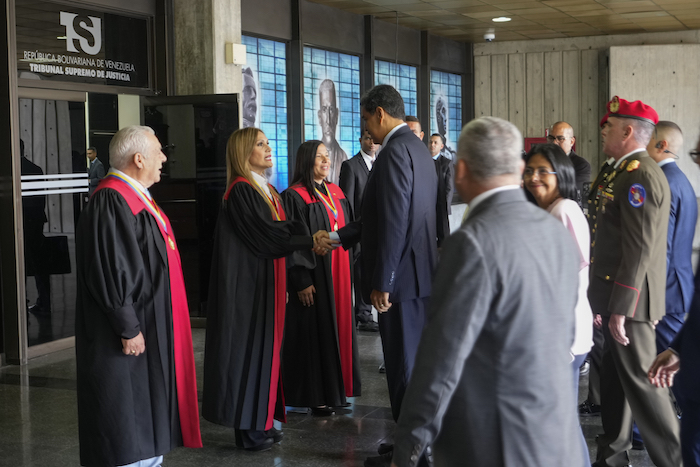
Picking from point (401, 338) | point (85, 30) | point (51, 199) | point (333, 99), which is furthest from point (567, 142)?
point (51, 199)

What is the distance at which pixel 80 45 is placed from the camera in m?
6.28

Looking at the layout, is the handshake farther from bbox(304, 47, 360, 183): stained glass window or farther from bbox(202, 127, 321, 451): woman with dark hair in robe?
bbox(304, 47, 360, 183): stained glass window

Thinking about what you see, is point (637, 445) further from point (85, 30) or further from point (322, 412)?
point (85, 30)

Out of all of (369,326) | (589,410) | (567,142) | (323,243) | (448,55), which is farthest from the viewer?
(448,55)

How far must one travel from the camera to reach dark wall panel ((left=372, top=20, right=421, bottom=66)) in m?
10.2

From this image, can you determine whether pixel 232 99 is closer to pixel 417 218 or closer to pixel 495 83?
pixel 417 218

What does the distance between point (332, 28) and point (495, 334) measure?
815 cm

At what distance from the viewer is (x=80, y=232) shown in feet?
10.0

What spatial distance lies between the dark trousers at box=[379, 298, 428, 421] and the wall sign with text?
387 cm

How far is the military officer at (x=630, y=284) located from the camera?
316 cm

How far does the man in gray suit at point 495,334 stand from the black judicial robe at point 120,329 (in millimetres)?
1625

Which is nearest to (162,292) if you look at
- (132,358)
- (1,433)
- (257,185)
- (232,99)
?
(132,358)

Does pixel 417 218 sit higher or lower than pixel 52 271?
higher

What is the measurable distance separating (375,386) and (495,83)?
874 centimetres
